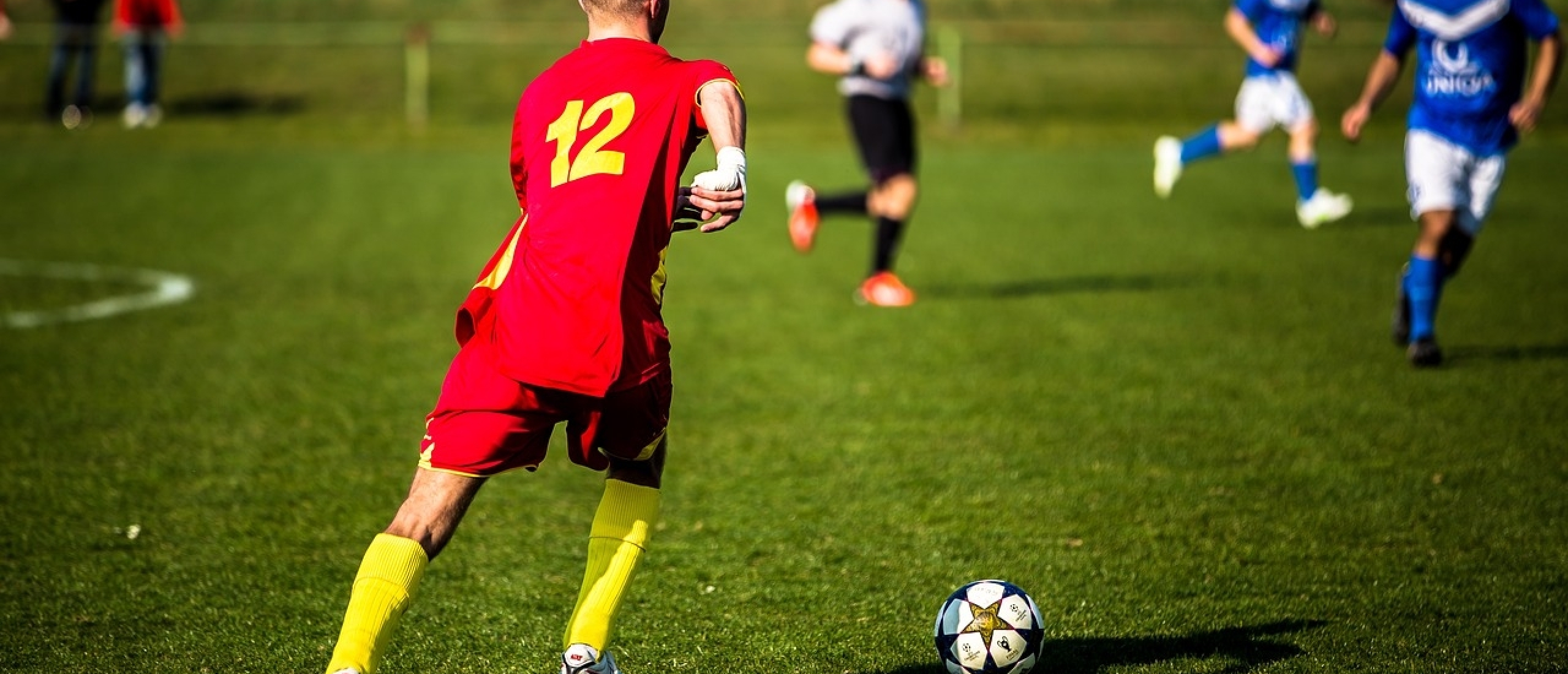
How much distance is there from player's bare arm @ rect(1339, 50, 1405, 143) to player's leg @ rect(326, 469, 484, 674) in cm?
606

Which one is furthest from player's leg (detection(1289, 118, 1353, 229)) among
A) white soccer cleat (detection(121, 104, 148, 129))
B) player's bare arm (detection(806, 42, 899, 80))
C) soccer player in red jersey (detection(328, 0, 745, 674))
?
white soccer cleat (detection(121, 104, 148, 129))

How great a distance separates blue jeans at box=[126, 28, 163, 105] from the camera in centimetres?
2180

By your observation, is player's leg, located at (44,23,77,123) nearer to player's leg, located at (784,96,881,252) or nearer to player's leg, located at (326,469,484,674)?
player's leg, located at (784,96,881,252)

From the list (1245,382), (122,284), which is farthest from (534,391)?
(122,284)

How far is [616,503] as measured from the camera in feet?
A: 11.6

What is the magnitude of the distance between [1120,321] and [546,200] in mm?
6591

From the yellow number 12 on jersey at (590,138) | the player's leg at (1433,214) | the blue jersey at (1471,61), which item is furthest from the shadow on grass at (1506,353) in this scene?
the yellow number 12 on jersey at (590,138)

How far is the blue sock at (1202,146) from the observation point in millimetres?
13398

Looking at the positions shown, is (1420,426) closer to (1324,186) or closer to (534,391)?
(534,391)

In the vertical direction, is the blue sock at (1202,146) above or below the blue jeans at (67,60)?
above

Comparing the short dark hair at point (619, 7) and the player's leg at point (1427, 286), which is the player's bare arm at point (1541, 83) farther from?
the short dark hair at point (619, 7)

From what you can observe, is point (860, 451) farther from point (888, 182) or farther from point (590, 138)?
point (888, 182)

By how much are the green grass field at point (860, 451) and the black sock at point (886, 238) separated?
0.44 m

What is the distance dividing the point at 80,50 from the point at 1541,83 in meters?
22.7
